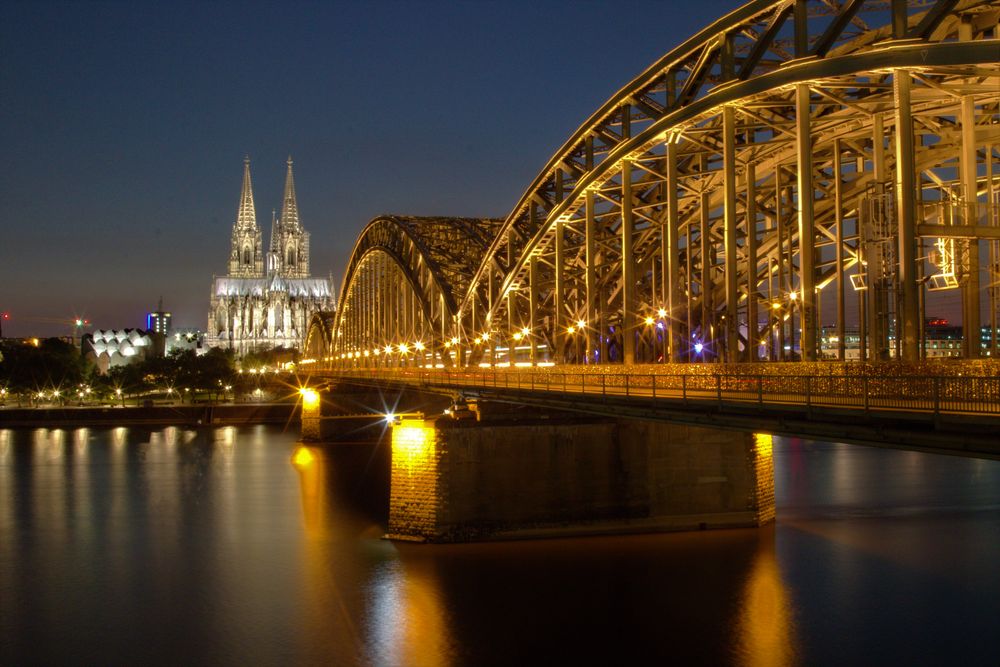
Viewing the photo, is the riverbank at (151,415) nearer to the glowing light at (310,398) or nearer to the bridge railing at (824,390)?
the glowing light at (310,398)

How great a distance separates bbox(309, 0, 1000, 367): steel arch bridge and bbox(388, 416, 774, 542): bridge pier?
3.17 m

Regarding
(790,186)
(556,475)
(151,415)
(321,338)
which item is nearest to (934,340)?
(790,186)

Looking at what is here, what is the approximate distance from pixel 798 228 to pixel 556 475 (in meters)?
11.7

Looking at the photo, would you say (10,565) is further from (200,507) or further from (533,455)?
(533,455)

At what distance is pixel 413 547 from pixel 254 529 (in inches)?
447

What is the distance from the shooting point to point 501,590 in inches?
1209

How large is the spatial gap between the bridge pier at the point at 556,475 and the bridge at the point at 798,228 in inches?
78.0

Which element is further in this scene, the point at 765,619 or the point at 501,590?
the point at 501,590

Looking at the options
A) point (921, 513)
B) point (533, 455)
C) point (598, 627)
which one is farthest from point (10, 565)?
point (921, 513)

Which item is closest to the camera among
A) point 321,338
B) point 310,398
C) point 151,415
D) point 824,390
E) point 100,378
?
point 824,390

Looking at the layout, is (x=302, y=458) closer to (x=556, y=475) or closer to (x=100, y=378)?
(x=556, y=475)

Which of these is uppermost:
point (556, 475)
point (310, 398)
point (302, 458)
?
point (310, 398)

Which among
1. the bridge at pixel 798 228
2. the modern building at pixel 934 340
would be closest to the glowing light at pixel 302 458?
the bridge at pixel 798 228

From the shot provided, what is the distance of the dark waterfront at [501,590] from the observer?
88.5 ft
